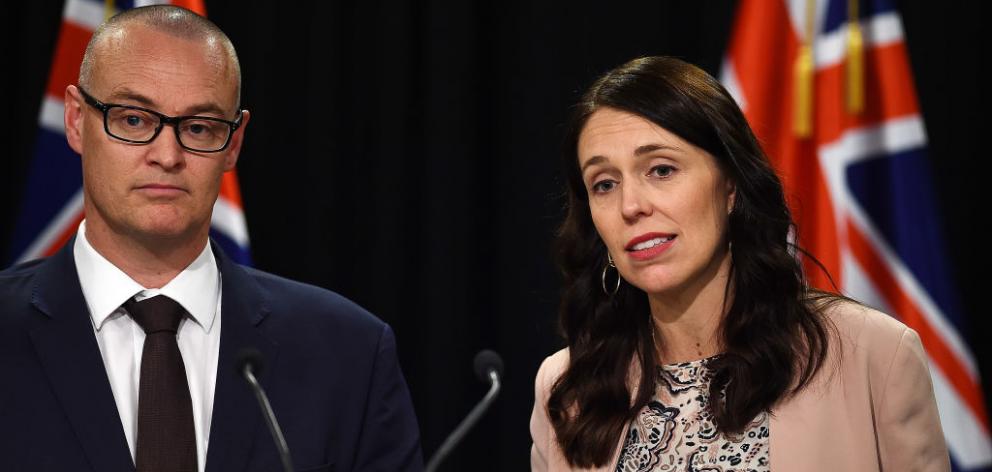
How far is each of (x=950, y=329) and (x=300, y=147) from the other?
188 cm

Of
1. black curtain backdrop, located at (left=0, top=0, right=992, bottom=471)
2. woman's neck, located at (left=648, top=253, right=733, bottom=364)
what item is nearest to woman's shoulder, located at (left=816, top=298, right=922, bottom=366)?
woman's neck, located at (left=648, top=253, right=733, bottom=364)

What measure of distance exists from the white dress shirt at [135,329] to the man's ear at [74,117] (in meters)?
0.16

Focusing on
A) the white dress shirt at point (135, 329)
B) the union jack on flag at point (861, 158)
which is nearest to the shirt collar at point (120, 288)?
the white dress shirt at point (135, 329)

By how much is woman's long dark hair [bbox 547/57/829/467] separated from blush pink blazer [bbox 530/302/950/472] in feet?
0.14

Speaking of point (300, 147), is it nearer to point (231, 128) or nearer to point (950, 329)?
point (231, 128)

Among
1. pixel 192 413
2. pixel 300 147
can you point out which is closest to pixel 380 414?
pixel 192 413

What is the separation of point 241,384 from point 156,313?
0.19m

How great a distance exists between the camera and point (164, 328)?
202cm

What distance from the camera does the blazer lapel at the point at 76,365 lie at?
1.91 m

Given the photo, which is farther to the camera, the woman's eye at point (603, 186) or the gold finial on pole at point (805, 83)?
the gold finial on pole at point (805, 83)

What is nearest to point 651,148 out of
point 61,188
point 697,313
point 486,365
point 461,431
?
point 697,313

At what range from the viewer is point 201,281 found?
213cm

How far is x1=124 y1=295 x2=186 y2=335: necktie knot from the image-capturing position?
203cm

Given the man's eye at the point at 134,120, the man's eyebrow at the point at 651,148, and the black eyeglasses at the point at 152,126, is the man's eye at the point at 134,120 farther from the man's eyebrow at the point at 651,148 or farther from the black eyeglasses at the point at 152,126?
the man's eyebrow at the point at 651,148
